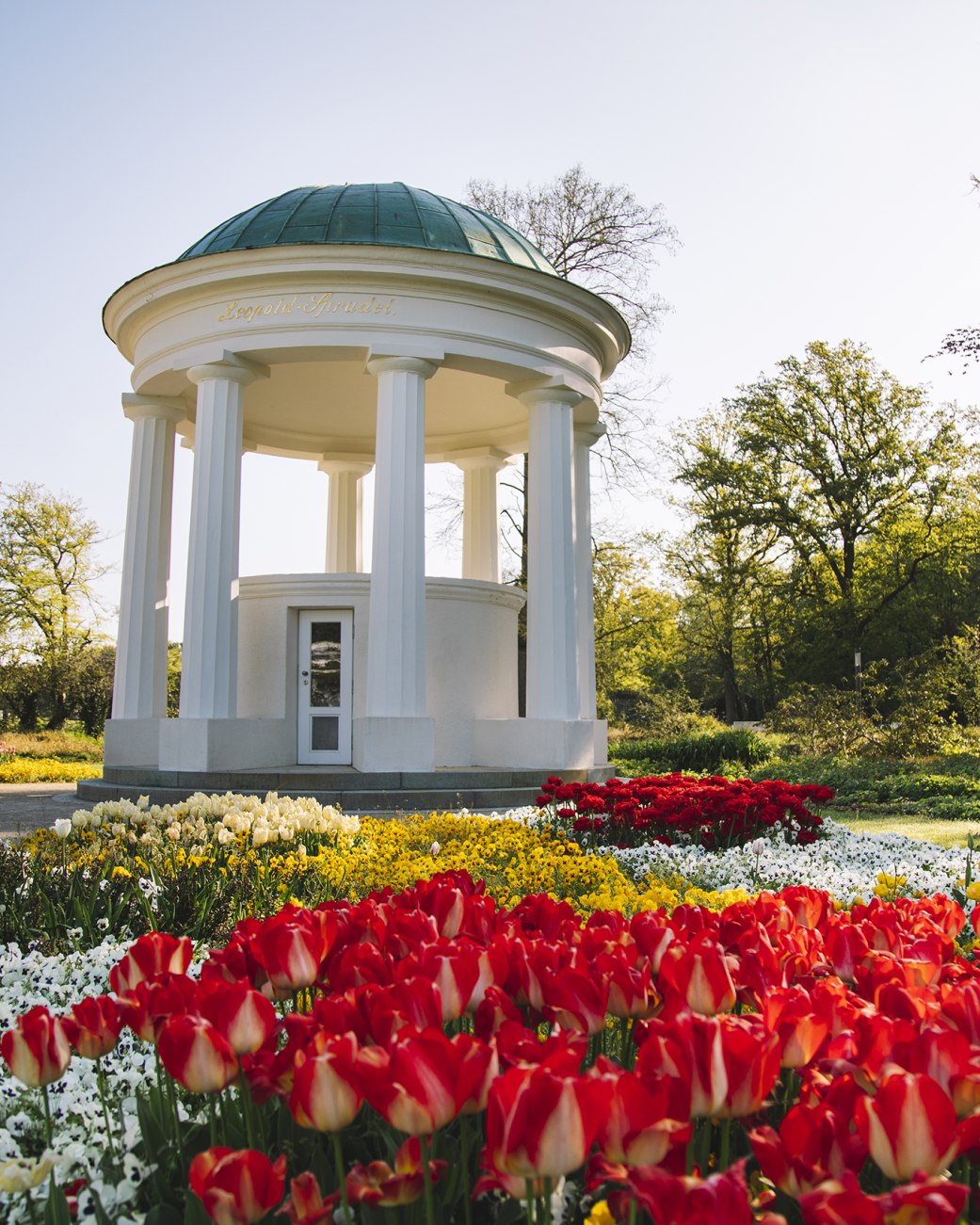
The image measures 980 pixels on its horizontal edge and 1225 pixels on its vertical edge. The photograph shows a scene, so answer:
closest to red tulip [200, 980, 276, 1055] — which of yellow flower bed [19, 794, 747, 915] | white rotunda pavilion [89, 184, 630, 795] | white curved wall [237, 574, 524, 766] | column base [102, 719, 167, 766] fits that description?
yellow flower bed [19, 794, 747, 915]

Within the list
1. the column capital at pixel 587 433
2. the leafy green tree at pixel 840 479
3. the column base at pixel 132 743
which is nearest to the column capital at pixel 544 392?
the column capital at pixel 587 433

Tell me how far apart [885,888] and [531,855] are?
11.3 ft

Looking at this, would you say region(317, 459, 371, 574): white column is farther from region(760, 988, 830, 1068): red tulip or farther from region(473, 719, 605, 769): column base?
region(760, 988, 830, 1068): red tulip

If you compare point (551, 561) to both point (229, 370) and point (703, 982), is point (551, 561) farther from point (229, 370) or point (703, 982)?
point (703, 982)

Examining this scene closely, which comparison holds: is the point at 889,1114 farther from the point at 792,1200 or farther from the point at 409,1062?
the point at 409,1062

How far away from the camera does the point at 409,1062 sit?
1749 mm

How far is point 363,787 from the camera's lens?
15234 millimetres

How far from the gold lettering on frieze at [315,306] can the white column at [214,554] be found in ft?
2.85

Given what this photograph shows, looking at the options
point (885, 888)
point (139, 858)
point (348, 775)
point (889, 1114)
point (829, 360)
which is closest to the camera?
point (889, 1114)

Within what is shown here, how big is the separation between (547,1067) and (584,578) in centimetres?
1856

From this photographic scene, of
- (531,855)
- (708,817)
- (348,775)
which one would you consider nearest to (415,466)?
(348,775)

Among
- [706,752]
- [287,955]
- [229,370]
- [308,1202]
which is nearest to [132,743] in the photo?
[229,370]

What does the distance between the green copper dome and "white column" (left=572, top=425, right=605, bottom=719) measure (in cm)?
345

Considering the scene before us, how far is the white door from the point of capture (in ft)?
62.7
